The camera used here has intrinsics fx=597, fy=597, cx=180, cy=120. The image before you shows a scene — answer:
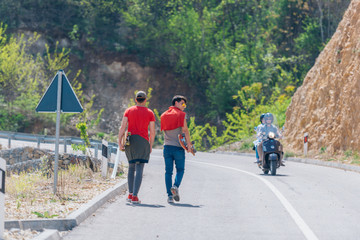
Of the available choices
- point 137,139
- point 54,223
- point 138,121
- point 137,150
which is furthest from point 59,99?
point 54,223

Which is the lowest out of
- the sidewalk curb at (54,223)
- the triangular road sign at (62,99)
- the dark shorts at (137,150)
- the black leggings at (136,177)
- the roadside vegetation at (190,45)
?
the sidewalk curb at (54,223)

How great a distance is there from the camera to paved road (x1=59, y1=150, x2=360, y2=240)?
8070mm

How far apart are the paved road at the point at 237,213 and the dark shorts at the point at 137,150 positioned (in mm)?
845

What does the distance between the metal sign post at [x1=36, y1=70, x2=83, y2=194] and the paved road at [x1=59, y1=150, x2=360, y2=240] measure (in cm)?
198

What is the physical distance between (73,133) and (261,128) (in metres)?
33.3

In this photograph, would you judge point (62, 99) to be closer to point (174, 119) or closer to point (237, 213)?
point (174, 119)

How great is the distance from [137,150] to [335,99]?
1931 centimetres

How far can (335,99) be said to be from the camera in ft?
93.4

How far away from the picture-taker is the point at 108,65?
58.4m

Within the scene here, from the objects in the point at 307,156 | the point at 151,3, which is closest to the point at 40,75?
the point at 151,3

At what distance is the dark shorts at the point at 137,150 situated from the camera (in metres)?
11.0

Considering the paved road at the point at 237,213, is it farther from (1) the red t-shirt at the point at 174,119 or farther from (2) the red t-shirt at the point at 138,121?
(1) the red t-shirt at the point at 174,119

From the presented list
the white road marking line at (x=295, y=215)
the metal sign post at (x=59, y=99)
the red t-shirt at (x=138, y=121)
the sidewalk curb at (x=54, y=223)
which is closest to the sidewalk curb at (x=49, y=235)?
the sidewalk curb at (x=54, y=223)

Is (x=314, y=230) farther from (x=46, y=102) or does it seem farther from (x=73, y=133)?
(x=73, y=133)
